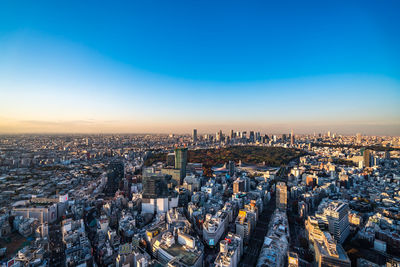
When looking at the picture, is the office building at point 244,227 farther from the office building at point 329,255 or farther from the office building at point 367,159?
the office building at point 367,159

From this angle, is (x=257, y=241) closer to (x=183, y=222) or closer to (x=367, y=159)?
(x=183, y=222)

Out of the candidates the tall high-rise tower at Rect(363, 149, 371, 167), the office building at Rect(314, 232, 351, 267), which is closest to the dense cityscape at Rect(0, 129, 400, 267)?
the office building at Rect(314, 232, 351, 267)

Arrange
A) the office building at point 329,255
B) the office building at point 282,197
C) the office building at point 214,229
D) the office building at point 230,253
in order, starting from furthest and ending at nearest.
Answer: the office building at point 282,197 < the office building at point 214,229 < the office building at point 230,253 < the office building at point 329,255

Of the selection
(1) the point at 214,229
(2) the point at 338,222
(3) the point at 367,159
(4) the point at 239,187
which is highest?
(3) the point at 367,159

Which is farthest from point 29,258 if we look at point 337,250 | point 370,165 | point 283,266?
point 370,165

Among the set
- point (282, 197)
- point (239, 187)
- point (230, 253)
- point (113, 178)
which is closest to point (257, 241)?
point (230, 253)

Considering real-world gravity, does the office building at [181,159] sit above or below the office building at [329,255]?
above

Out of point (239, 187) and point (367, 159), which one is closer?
point (239, 187)

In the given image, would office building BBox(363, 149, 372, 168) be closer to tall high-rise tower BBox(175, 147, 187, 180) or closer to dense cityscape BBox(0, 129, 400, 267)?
dense cityscape BBox(0, 129, 400, 267)

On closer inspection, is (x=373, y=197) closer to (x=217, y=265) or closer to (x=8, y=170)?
(x=217, y=265)

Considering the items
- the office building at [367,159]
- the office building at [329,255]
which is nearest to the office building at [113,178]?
the office building at [329,255]

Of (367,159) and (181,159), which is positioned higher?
(181,159)
